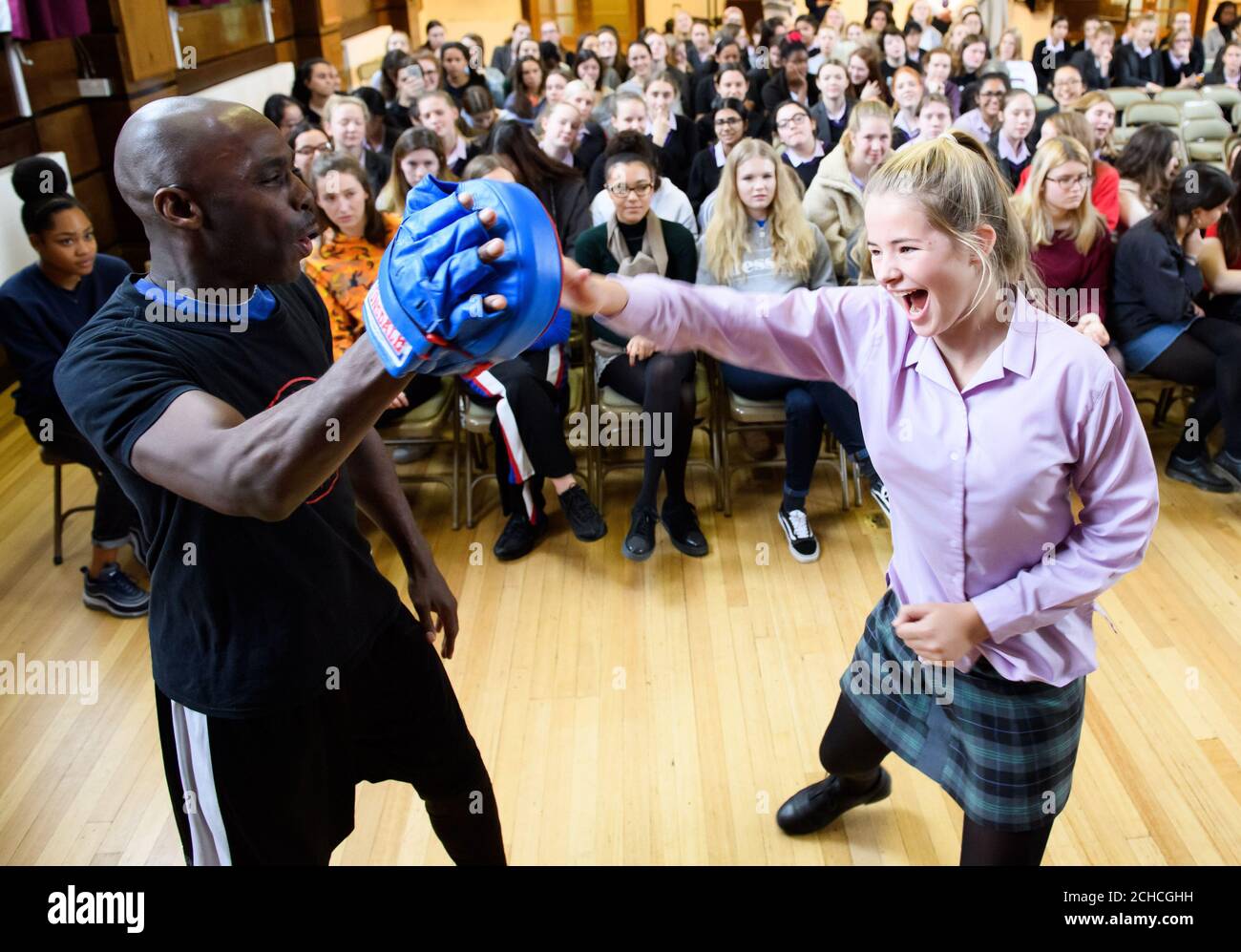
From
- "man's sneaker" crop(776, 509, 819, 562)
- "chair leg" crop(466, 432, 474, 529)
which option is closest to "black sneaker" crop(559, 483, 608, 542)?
"chair leg" crop(466, 432, 474, 529)

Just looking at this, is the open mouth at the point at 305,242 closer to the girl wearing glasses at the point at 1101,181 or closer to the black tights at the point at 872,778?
the black tights at the point at 872,778

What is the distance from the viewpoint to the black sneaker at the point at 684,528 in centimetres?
365

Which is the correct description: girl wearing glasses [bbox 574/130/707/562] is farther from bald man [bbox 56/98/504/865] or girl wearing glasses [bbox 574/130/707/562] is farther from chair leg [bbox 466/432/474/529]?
bald man [bbox 56/98/504/865]

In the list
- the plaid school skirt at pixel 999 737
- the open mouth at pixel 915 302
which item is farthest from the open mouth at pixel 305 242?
the plaid school skirt at pixel 999 737

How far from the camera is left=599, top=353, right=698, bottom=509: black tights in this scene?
3.63 m

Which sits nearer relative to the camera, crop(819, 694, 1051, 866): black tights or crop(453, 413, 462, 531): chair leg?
crop(819, 694, 1051, 866): black tights

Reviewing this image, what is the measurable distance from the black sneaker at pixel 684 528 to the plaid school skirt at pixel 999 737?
6.14 ft

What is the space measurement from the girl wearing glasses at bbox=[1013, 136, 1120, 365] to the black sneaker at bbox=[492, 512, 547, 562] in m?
2.04

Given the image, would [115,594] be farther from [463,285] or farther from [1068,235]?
[1068,235]

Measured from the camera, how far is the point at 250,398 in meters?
1.45

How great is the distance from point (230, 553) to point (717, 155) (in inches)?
183

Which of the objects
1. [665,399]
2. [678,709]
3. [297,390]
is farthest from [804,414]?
[297,390]

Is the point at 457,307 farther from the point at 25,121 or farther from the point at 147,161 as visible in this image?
the point at 25,121

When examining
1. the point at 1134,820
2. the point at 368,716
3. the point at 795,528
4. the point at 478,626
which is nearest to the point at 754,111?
the point at 795,528
